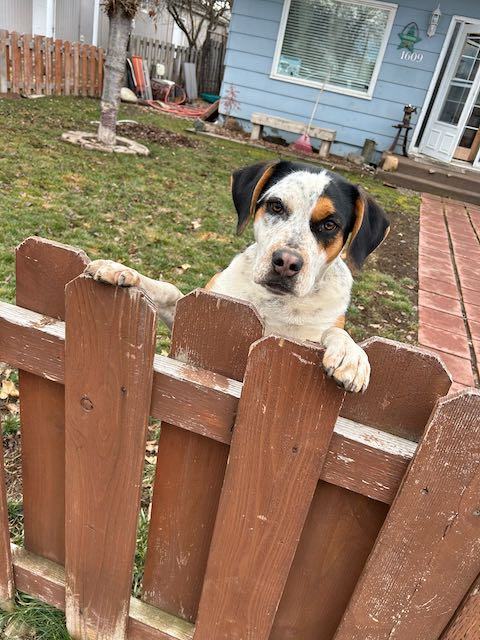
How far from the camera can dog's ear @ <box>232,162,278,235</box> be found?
2.88 meters

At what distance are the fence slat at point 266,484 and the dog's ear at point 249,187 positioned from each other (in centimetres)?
174

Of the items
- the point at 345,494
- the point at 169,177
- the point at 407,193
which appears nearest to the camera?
the point at 345,494

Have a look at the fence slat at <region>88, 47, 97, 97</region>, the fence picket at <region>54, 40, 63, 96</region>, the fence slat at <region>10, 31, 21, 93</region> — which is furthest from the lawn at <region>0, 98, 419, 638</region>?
the fence slat at <region>88, 47, 97, 97</region>

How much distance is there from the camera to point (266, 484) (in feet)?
4.67

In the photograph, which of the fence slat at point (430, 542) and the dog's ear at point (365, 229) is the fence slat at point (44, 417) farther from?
the dog's ear at point (365, 229)

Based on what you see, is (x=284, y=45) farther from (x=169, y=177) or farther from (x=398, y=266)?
(x=398, y=266)

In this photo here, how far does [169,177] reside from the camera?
800 cm

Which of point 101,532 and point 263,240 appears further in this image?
point 263,240

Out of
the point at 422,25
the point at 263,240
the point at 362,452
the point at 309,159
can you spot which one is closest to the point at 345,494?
the point at 362,452

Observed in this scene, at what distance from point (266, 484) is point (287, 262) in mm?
1187

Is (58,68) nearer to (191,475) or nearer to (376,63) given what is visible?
(376,63)

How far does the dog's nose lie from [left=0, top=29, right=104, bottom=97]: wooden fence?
11.5m

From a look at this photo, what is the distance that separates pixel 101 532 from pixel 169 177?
7.01 metres

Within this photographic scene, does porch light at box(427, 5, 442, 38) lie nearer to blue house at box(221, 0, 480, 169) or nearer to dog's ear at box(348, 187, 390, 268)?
blue house at box(221, 0, 480, 169)
